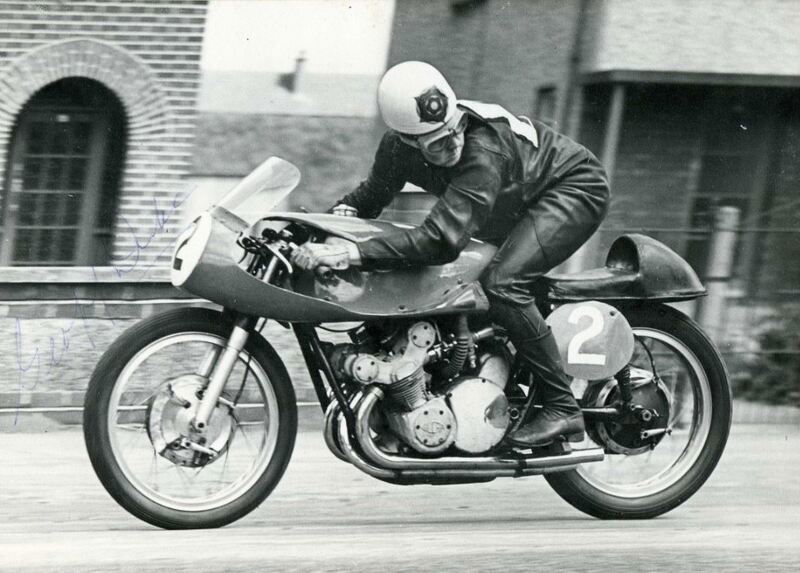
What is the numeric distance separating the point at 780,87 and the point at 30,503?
266 inches

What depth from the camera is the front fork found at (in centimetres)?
537

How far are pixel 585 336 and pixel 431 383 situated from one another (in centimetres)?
68

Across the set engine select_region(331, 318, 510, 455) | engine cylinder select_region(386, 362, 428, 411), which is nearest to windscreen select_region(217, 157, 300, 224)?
engine select_region(331, 318, 510, 455)

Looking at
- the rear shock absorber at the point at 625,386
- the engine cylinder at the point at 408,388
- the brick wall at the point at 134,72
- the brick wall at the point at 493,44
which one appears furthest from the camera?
the brick wall at the point at 493,44

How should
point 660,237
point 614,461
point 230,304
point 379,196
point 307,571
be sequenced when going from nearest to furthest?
1. point 307,571
2. point 230,304
3. point 379,196
4. point 614,461
5. point 660,237

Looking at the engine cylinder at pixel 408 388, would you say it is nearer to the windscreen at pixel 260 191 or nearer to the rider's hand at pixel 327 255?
the rider's hand at pixel 327 255

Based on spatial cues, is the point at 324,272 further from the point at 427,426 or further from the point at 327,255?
the point at 427,426

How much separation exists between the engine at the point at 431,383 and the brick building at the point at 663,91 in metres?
3.76

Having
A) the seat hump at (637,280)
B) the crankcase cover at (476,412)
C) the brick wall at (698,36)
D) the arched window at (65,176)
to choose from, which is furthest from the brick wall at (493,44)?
the crankcase cover at (476,412)

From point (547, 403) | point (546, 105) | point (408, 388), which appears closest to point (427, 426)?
point (408, 388)

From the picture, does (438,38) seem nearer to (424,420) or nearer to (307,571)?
(424,420)

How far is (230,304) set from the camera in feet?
17.6

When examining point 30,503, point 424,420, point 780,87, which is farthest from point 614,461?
point 780,87

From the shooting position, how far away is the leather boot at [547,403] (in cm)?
574
